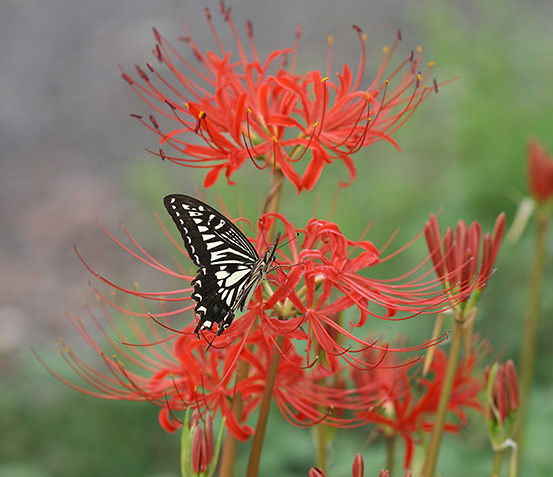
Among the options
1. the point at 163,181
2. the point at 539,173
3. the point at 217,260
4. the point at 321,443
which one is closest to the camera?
the point at 217,260

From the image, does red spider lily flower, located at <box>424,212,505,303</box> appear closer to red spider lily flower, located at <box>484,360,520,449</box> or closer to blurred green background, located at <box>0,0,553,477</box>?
red spider lily flower, located at <box>484,360,520,449</box>

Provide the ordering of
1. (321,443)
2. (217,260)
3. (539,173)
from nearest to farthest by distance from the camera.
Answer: (217,260)
(321,443)
(539,173)

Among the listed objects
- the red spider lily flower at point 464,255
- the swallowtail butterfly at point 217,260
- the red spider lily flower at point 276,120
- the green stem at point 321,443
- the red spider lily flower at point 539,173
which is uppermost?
the red spider lily flower at point 539,173

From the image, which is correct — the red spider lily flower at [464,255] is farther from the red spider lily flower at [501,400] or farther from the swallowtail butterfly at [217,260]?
the swallowtail butterfly at [217,260]

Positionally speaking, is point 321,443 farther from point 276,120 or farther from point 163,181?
point 163,181

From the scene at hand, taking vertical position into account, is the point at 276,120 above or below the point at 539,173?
below

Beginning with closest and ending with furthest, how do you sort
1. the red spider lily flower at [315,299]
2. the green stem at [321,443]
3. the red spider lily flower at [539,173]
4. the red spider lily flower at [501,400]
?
the red spider lily flower at [315,299]
the red spider lily flower at [501,400]
the green stem at [321,443]
the red spider lily flower at [539,173]

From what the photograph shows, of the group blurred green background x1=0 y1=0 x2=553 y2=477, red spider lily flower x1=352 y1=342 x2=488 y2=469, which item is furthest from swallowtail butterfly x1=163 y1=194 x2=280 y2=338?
red spider lily flower x1=352 y1=342 x2=488 y2=469

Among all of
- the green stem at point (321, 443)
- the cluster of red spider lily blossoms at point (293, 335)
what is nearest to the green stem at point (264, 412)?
the cluster of red spider lily blossoms at point (293, 335)

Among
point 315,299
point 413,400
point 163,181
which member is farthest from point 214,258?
point 163,181
